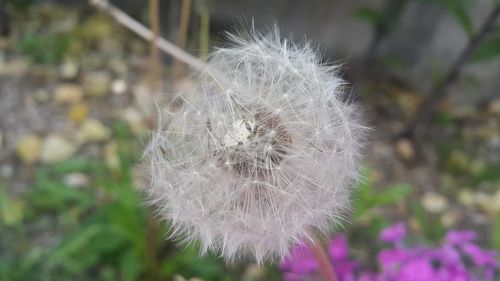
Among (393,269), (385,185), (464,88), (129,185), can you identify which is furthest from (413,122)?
(129,185)

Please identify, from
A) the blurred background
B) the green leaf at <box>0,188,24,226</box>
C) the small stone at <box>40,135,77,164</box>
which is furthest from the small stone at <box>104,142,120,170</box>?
the green leaf at <box>0,188,24,226</box>

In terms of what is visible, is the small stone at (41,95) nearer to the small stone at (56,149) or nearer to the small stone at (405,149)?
the small stone at (56,149)

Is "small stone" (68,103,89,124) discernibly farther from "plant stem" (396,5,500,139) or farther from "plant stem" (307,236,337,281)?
"plant stem" (307,236,337,281)

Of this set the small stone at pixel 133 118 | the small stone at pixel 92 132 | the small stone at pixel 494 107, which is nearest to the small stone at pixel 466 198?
the small stone at pixel 494 107

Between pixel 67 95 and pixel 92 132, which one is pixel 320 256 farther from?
pixel 67 95

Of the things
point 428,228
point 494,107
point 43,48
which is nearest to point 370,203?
point 428,228
